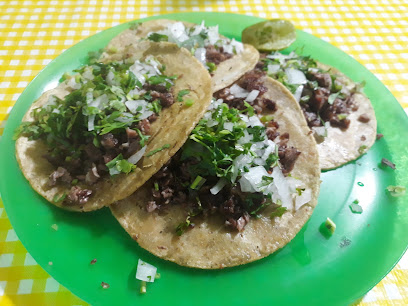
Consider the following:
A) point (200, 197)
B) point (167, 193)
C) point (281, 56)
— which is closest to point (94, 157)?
point (167, 193)

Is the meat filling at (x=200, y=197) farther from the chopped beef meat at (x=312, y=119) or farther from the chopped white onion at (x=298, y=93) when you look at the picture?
the chopped white onion at (x=298, y=93)

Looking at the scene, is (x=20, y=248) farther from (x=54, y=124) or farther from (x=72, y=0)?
(x=72, y=0)

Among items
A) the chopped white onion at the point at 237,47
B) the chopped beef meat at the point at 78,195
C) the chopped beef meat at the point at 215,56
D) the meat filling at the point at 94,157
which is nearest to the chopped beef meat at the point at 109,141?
the meat filling at the point at 94,157

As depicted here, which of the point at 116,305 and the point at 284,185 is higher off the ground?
the point at 284,185

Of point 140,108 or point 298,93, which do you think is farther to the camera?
point 298,93

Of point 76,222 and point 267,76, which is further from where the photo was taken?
point 267,76

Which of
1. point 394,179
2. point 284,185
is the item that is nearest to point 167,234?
point 284,185

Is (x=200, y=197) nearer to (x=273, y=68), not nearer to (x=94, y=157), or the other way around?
(x=94, y=157)
